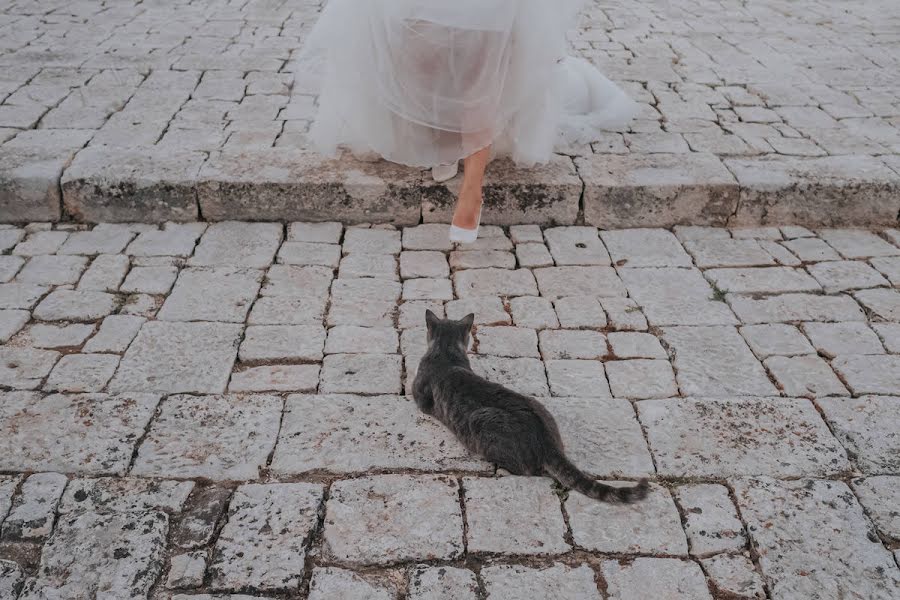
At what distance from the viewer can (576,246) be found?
4406 millimetres

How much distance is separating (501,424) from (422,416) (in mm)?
476

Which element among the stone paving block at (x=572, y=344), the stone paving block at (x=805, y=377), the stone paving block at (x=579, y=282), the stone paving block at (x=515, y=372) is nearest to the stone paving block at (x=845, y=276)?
the stone paving block at (x=805, y=377)

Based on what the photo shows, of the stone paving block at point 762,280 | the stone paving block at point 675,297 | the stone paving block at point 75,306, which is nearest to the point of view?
the stone paving block at point 75,306

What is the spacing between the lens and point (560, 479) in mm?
2633

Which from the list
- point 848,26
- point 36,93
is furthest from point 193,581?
point 848,26

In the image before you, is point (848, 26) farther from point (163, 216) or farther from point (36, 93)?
point (36, 93)

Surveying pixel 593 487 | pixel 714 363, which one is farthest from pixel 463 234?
pixel 593 487

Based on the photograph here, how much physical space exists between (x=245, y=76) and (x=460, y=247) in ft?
9.58

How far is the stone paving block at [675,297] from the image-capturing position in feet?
12.3

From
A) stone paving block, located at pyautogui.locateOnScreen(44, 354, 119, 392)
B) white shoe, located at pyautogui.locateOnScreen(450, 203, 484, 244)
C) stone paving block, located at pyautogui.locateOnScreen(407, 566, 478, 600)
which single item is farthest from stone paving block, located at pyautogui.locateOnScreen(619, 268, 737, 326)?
stone paving block, located at pyautogui.locateOnScreen(44, 354, 119, 392)

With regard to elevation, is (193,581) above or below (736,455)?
below

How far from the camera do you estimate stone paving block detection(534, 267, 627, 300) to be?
3963 millimetres

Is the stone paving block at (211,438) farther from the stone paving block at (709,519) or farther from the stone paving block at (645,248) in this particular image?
the stone paving block at (645,248)

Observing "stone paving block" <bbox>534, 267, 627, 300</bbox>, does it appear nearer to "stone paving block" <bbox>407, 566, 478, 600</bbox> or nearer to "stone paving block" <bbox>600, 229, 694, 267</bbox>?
"stone paving block" <bbox>600, 229, 694, 267</bbox>
